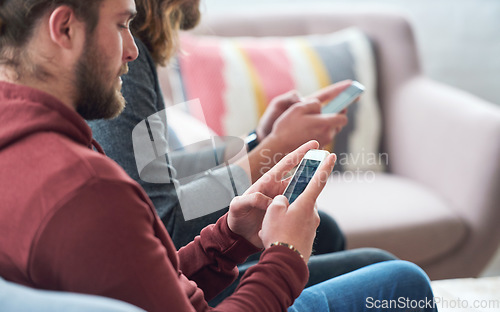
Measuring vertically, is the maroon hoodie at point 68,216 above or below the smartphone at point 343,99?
above

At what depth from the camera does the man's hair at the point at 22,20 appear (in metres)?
0.54

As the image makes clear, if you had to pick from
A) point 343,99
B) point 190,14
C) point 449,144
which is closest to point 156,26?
point 190,14

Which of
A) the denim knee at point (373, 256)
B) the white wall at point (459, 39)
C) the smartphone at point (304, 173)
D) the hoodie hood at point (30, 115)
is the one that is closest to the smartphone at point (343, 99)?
the denim knee at point (373, 256)

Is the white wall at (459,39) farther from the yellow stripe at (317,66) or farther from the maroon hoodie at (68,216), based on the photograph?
the maroon hoodie at (68,216)

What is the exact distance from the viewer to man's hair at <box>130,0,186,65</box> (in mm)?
922

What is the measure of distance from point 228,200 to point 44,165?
370mm

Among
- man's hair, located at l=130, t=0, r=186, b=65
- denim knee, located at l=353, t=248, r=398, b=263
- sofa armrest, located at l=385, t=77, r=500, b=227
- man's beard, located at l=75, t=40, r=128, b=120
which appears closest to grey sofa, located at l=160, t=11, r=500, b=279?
sofa armrest, located at l=385, t=77, r=500, b=227

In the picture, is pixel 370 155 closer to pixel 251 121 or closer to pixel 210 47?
pixel 251 121

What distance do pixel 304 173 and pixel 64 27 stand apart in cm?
30

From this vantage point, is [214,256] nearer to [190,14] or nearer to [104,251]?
[104,251]

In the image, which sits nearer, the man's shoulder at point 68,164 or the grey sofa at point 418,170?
the man's shoulder at point 68,164

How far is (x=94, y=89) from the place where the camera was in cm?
59

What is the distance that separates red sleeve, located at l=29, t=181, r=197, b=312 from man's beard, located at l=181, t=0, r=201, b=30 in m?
0.60

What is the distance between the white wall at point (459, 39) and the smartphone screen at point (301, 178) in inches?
65.0
